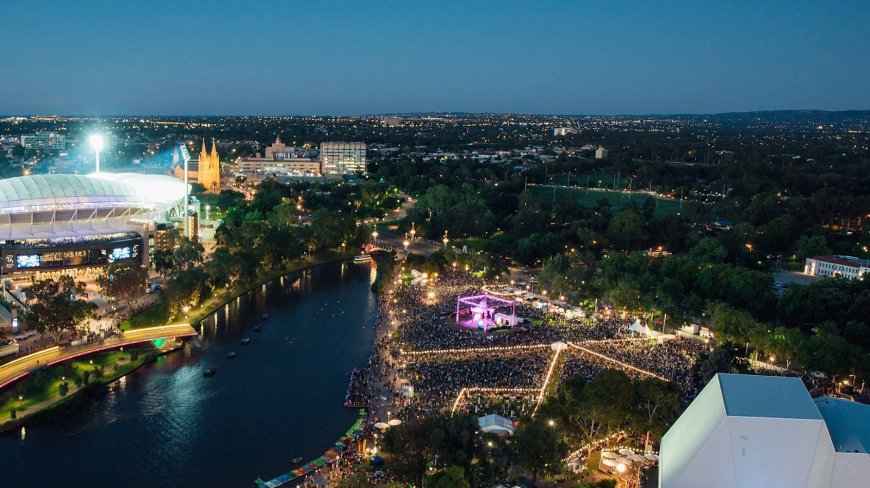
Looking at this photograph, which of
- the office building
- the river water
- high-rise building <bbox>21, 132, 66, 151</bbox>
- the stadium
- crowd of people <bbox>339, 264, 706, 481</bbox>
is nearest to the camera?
the river water

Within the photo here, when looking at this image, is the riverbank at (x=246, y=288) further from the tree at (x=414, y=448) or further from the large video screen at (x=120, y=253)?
the tree at (x=414, y=448)

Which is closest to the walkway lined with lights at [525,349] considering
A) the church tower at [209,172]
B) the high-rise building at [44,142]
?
the church tower at [209,172]

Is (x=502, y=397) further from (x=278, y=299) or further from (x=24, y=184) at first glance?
(x=24, y=184)

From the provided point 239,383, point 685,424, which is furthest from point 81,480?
point 685,424

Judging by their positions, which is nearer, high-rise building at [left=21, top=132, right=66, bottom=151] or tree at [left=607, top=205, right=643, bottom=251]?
tree at [left=607, top=205, right=643, bottom=251]

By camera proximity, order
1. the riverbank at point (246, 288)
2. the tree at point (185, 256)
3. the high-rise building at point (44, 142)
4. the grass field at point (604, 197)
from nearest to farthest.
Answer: the riverbank at point (246, 288) < the tree at point (185, 256) < the grass field at point (604, 197) < the high-rise building at point (44, 142)

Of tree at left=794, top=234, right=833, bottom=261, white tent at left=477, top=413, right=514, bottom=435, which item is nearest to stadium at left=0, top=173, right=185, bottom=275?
white tent at left=477, top=413, right=514, bottom=435

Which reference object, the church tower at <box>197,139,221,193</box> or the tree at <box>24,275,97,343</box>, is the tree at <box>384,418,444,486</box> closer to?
the tree at <box>24,275,97,343</box>
